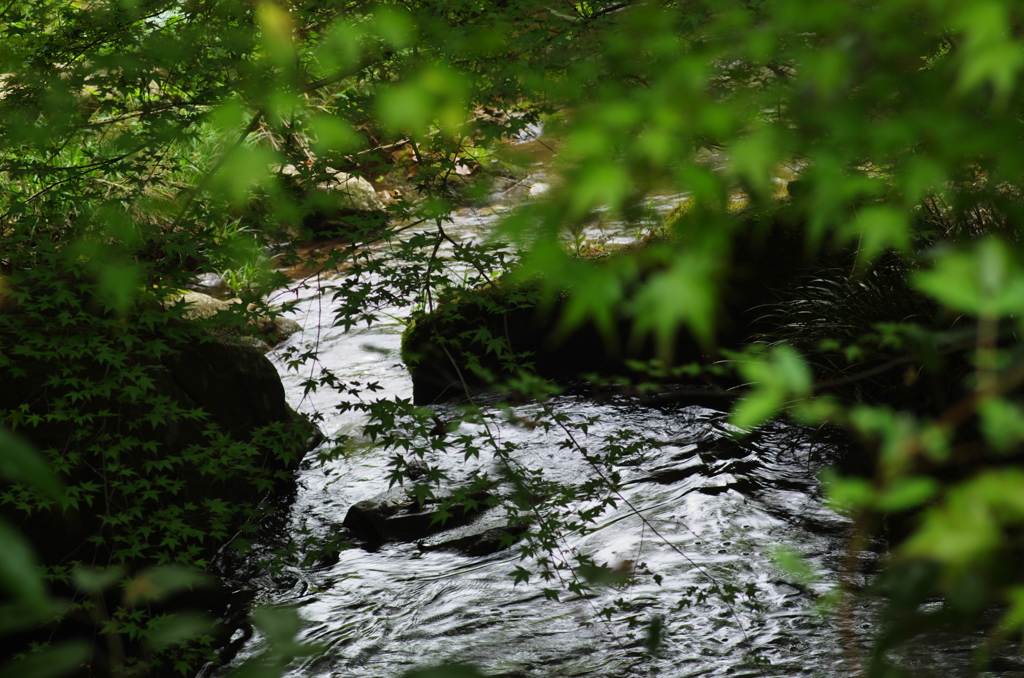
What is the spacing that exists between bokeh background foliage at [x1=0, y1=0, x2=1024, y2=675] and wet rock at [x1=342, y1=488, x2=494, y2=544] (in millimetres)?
774

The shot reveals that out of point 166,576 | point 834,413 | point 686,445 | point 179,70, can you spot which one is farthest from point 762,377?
point 686,445

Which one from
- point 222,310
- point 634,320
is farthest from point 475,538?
point 634,320

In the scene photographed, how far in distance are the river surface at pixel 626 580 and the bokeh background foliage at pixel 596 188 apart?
1.77 ft

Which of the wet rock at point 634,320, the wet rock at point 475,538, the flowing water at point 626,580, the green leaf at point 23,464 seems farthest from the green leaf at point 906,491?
the wet rock at point 634,320

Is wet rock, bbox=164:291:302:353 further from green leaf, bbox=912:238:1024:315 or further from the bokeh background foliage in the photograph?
green leaf, bbox=912:238:1024:315

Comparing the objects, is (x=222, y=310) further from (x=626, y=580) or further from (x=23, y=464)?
(x=23, y=464)

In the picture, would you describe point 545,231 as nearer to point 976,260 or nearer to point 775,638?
point 976,260

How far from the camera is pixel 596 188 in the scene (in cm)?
90

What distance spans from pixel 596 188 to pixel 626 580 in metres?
2.07

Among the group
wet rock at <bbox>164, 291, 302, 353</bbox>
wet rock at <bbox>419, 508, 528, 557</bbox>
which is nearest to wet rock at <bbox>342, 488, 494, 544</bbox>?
wet rock at <bbox>419, 508, 528, 557</bbox>

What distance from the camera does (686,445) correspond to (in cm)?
556

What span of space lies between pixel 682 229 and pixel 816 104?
234mm

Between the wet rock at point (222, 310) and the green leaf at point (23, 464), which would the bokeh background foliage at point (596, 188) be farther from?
the wet rock at point (222, 310)

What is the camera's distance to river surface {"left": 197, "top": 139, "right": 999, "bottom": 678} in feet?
11.6
